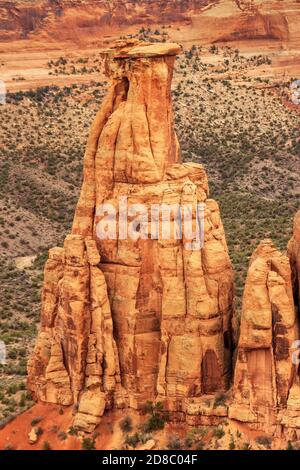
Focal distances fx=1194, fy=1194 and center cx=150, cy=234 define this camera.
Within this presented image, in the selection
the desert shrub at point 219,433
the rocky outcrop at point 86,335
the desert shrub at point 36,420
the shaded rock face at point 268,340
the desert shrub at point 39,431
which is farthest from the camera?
the desert shrub at point 36,420

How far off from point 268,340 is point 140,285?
4.78 meters

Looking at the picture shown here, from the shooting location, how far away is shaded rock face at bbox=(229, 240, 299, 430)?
1454 inches

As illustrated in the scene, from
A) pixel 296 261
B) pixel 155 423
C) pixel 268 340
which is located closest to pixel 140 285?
pixel 155 423

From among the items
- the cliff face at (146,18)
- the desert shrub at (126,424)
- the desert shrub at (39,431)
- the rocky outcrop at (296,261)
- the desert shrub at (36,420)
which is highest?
the cliff face at (146,18)

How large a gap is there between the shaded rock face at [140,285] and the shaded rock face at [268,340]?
160cm

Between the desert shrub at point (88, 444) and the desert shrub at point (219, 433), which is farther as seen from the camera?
the desert shrub at point (88, 444)

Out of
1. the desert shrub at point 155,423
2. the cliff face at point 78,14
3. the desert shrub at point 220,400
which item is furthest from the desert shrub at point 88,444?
the cliff face at point 78,14

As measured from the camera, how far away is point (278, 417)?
121 feet

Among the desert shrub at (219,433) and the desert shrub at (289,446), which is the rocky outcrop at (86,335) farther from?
the desert shrub at (289,446)

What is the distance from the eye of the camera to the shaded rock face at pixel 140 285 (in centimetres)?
3841

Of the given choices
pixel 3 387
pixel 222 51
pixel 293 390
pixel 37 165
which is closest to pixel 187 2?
pixel 222 51

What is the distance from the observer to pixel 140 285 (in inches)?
1540

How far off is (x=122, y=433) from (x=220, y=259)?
256 inches

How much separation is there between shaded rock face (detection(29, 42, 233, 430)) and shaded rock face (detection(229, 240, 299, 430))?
160 cm
